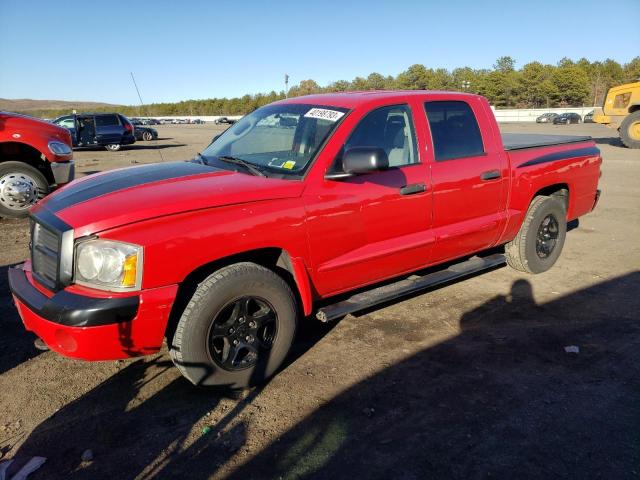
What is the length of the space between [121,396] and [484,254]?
13.8 ft

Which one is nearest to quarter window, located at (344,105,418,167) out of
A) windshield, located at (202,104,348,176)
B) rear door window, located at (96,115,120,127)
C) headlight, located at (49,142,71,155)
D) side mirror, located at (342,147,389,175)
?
windshield, located at (202,104,348,176)

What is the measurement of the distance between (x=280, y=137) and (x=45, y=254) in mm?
1934

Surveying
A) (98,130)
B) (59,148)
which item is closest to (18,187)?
(59,148)

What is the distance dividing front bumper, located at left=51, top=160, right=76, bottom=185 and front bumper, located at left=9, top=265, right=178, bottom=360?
525 cm

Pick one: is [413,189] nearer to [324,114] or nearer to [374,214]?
[374,214]

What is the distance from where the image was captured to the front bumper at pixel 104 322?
2697 millimetres

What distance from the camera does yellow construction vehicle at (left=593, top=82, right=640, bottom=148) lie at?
17625mm

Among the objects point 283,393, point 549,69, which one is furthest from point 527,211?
point 549,69

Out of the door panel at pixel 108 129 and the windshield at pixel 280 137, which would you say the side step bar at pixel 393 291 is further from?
the door panel at pixel 108 129

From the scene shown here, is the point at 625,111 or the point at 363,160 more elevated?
the point at 363,160

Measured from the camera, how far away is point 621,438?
2.69 metres

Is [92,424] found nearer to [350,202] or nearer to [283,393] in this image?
[283,393]

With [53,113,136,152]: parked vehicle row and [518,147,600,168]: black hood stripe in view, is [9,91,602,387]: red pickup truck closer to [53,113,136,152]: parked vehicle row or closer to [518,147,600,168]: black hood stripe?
[518,147,600,168]: black hood stripe

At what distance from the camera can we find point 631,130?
17.9 meters
